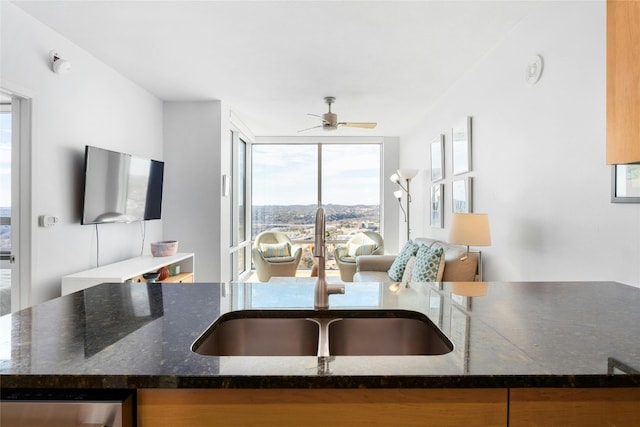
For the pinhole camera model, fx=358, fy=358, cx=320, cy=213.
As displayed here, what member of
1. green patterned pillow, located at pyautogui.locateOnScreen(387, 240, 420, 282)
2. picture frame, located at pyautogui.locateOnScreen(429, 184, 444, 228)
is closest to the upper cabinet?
green patterned pillow, located at pyautogui.locateOnScreen(387, 240, 420, 282)

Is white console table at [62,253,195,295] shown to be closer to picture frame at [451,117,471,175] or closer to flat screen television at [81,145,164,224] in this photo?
flat screen television at [81,145,164,224]

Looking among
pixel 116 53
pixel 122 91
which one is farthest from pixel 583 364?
pixel 122 91

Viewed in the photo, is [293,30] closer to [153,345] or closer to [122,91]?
[122,91]

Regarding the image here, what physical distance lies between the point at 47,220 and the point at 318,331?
2504mm

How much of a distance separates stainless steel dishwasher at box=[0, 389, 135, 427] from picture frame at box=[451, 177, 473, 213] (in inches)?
127

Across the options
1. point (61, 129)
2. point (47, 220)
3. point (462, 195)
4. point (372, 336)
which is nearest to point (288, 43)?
point (61, 129)

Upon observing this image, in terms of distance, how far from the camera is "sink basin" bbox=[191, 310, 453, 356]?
3.76 ft

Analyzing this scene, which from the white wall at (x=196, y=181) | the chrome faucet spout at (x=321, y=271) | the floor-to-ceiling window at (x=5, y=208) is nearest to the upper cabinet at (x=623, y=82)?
the chrome faucet spout at (x=321, y=271)

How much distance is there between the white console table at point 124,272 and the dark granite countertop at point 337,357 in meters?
1.64

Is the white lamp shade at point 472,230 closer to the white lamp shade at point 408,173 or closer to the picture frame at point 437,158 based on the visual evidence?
the picture frame at point 437,158

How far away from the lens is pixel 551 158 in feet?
7.13

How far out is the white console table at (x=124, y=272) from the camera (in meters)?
2.72

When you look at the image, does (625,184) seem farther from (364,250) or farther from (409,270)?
(364,250)

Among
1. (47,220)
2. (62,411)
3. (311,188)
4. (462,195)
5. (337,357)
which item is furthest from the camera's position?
(311,188)
